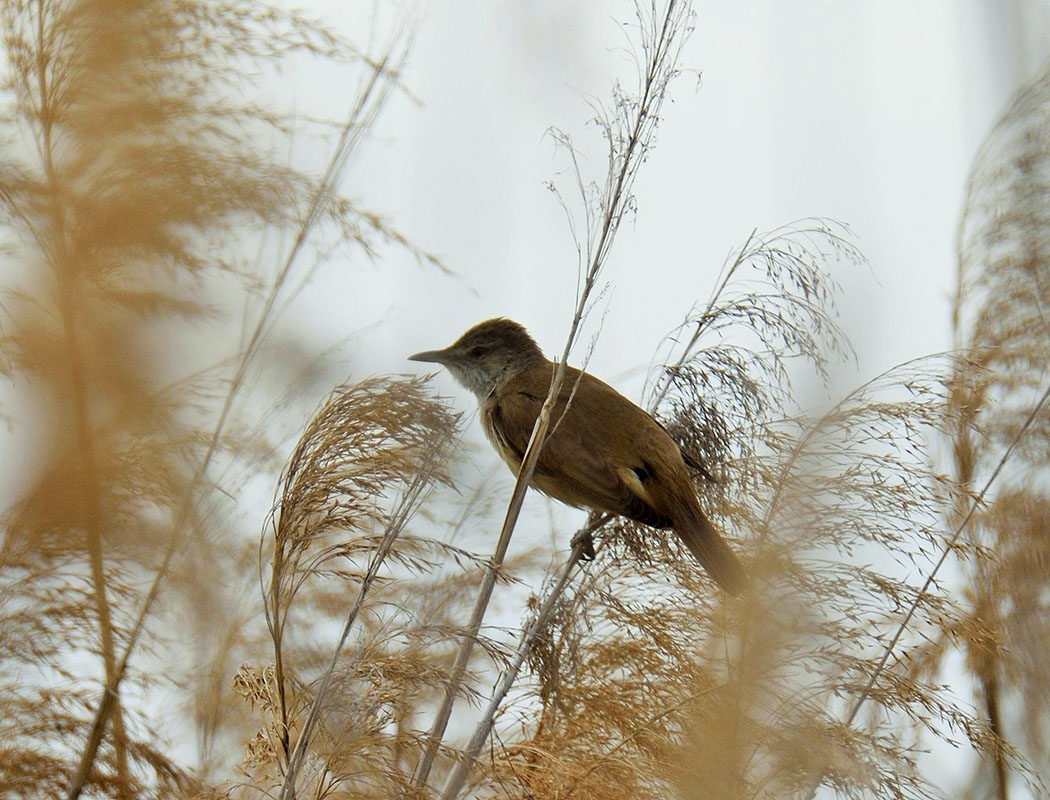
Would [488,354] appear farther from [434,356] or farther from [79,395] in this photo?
[79,395]

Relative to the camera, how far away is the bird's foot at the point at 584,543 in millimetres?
2660

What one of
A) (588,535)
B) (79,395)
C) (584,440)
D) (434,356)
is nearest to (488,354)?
(434,356)

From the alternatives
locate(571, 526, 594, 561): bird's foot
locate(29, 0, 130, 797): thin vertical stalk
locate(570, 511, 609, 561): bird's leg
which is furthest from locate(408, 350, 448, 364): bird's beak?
locate(29, 0, 130, 797): thin vertical stalk

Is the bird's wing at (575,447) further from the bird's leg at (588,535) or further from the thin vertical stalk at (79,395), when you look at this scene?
the thin vertical stalk at (79,395)

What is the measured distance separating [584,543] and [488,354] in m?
1.20

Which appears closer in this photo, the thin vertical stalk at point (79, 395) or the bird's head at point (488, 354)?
the thin vertical stalk at point (79, 395)

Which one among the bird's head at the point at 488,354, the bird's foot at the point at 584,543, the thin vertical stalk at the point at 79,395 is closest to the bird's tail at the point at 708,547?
the bird's foot at the point at 584,543

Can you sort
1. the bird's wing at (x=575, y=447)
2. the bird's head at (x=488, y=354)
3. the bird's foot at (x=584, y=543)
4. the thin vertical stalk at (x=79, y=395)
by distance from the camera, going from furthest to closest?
the bird's head at (x=488, y=354) → the bird's wing at (x=575, y=447) → the bird's foot at (x=584, y=543) → the thin vertical stalk at (x=79, y=395)

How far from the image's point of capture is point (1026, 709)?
6.85 ft

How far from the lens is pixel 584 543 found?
274cm

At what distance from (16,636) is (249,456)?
552 millimetres

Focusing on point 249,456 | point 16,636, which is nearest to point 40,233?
point 249,456

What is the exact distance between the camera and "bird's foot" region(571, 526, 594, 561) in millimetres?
2660

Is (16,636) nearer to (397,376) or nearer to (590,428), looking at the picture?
(397,376)
